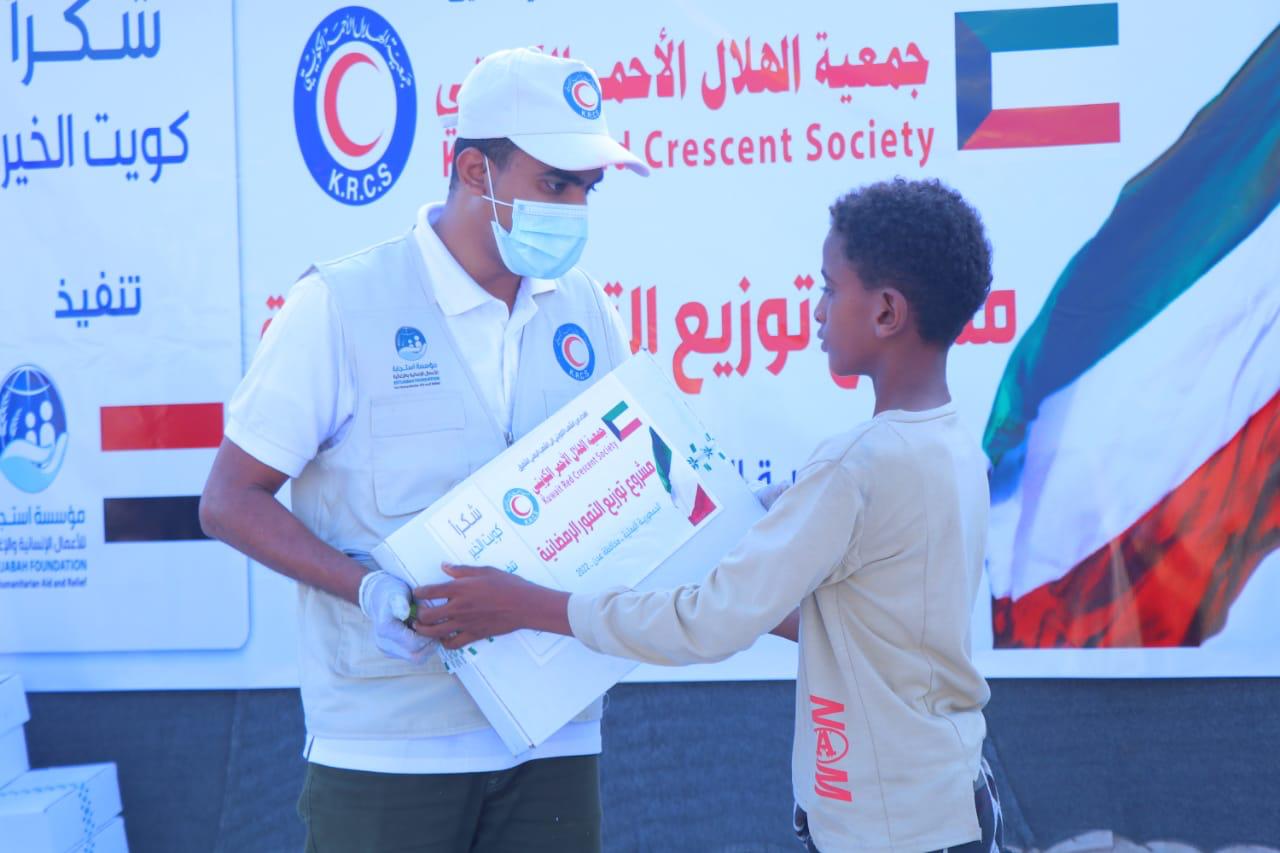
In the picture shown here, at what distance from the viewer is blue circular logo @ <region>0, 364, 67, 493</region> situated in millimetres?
3641

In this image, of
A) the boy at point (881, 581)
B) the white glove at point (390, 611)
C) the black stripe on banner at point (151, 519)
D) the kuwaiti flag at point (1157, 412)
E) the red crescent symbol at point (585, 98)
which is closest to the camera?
the boy at point (881, 581)

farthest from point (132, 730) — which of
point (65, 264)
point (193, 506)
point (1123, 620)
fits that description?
point (1123, 620)

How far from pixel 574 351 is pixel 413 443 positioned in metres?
0.36

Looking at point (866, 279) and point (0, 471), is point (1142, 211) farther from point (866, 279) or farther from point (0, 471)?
point (0, 471)

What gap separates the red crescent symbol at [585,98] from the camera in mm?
2062

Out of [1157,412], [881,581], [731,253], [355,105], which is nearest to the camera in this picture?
[881,581]

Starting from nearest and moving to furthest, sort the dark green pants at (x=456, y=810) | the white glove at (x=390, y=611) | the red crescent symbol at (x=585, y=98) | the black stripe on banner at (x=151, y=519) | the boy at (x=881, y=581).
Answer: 1. the boy at (x=881, y=581)
2. the white glove at (x=390, y=611)
3. the dark green pants at (x=456, y=810)
4. the red crescent symbol at (x=585, y=98)
5. the black stripe on banner at (x=151, y=519)

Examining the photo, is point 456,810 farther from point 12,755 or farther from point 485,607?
point 12,755

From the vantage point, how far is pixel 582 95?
2074 millimetres

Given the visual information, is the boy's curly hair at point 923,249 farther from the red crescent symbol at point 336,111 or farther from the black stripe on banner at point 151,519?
the black stripe on banner at point 151,519

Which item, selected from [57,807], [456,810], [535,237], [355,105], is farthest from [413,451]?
[57,807]

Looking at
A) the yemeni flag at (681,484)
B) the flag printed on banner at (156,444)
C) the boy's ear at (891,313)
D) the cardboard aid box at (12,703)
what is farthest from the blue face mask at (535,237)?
the cardboard aid box at (12,703)

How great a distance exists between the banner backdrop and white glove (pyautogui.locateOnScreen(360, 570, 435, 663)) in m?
1.63

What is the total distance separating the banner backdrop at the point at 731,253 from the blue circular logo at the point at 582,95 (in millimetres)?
1320
